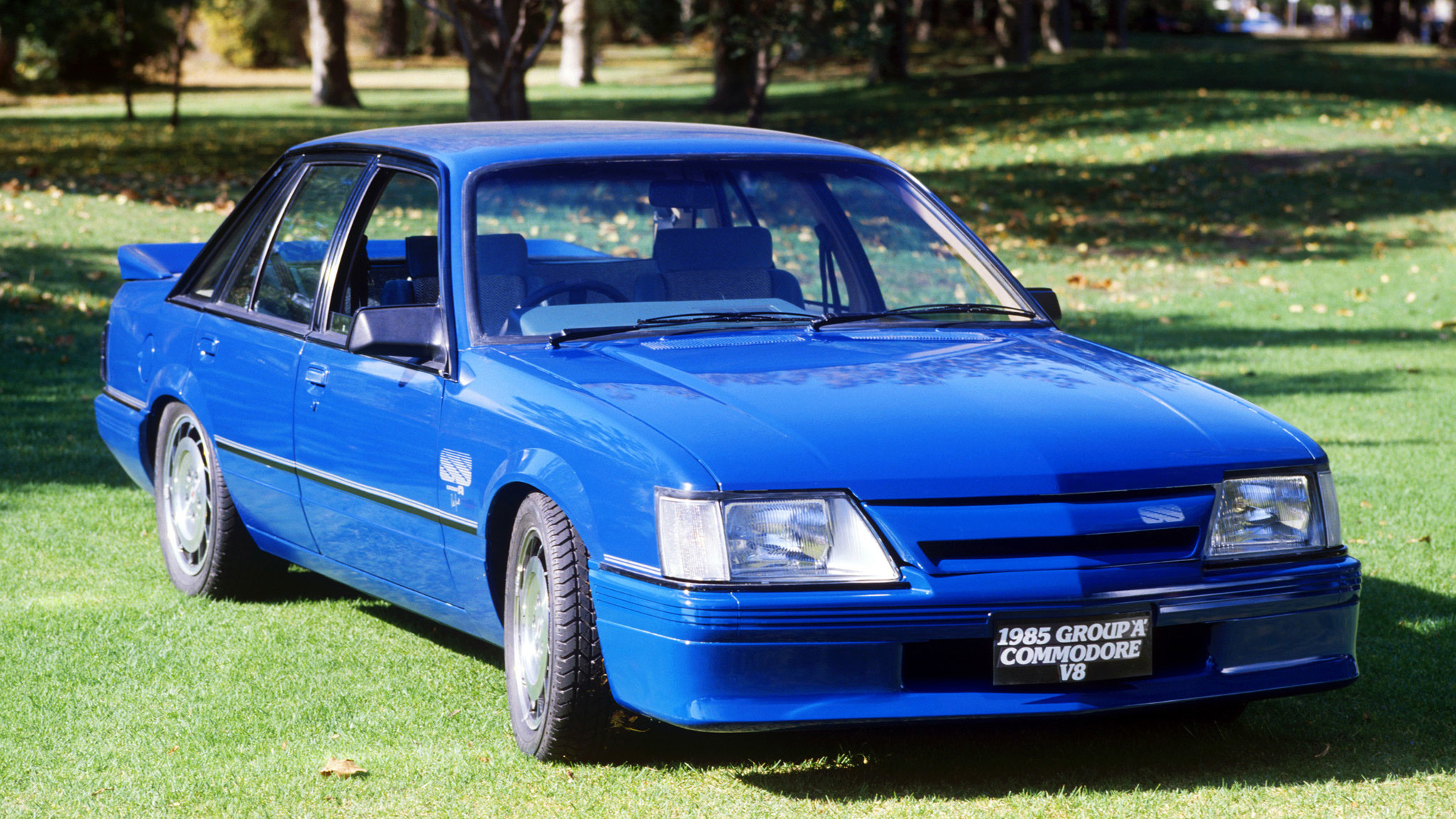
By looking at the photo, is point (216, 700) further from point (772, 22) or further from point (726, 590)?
point (772, 22)

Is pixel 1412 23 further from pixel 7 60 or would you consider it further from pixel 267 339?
pixel 267 339

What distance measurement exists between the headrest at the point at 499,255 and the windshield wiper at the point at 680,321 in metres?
0.29

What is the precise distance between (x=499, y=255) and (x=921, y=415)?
1488 millimetres

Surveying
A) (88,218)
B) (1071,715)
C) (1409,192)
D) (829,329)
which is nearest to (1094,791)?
(1071,715)

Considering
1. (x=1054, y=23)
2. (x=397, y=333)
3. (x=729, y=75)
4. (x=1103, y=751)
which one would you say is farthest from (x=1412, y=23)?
(x=397, y=333)

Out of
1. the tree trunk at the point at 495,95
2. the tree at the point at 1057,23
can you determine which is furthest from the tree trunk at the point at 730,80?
the tree at the point at 1057,23

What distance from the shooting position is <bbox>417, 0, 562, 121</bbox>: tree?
18.5m

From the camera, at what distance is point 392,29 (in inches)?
2457

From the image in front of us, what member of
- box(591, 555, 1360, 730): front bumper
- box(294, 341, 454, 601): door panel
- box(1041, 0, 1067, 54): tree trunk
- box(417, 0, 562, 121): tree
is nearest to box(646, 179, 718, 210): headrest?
box(294, 341, 454, 601): door panel

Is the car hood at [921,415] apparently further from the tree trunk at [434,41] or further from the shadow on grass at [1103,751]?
the tree trunk at [434,41]

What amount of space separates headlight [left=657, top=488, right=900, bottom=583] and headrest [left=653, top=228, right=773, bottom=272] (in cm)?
149

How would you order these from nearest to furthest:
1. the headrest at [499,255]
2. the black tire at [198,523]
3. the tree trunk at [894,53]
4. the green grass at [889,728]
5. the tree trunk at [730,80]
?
the green grass at [889,728] < the headrest at [499,255] < the black tire at [198,523] < the tree trunk at [730,80] < the tree trunk at [894,53]

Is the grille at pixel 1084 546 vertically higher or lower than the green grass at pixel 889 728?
higher

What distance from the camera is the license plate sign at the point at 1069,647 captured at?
12.5ft
